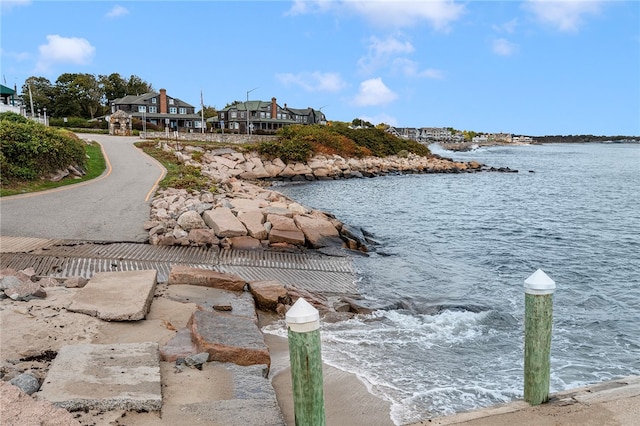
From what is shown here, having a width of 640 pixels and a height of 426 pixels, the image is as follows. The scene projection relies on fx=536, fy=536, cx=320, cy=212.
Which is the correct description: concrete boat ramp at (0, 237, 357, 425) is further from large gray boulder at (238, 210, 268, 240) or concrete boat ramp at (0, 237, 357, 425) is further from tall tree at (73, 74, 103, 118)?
tall tree at (73, 74, 103, 118)

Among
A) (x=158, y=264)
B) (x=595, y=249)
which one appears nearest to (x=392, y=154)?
(x=595, y=249)

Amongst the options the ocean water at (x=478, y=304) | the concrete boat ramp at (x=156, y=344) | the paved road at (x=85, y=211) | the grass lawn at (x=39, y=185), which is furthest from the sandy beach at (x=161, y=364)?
the grass lawn at (x=39, y=185)

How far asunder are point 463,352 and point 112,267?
678 centimetres

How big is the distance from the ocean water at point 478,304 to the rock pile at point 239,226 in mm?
1526

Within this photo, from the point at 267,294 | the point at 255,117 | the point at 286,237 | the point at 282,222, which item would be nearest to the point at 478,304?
the point at 267,294

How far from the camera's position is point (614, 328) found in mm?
9953

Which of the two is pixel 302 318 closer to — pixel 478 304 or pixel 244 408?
pixel 244 408

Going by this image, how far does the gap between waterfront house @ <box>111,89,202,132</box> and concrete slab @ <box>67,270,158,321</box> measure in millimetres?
82813

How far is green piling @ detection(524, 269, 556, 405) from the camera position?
5117 millimetres

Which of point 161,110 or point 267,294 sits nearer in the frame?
point 267,294

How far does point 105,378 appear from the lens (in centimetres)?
511

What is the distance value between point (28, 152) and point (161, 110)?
74.2 m

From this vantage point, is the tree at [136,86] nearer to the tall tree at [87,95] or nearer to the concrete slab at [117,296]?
the tall tree at [87,95]

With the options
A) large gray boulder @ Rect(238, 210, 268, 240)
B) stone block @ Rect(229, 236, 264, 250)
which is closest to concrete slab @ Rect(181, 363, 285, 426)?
stone block @ Rect(229, 236, 264, 250)
